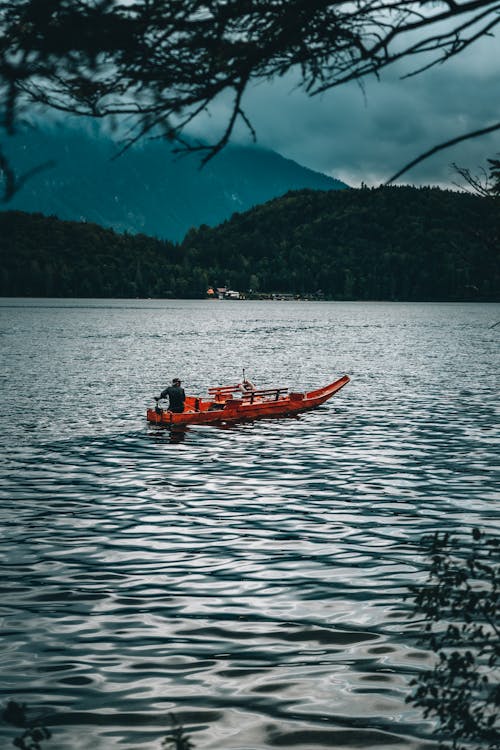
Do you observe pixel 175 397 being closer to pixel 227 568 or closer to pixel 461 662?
pixel 227 568

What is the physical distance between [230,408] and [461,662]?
2705 cm

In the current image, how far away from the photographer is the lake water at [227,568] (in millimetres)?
9641

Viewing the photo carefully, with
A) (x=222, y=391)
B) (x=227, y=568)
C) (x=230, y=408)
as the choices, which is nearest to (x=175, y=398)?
(x=230, y=408)

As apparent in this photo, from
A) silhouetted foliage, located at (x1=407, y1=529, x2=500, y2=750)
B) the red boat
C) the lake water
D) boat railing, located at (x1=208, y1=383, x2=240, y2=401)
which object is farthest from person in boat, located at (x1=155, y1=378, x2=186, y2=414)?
silhouetted foliage, located at (x1=407, y1=529, x2=500, y2=750)

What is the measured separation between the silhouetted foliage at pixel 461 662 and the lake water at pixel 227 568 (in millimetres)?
664

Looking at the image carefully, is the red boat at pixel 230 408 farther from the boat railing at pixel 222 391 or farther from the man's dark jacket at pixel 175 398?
the man's dark jacket at pixel 175 398

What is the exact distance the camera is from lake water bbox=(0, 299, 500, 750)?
9641 millimetres

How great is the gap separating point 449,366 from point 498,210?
56.4 m

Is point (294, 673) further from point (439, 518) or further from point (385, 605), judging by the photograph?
point (439, 518)

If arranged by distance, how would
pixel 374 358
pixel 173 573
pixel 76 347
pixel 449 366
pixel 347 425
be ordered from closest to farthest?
pixel 173 573 → pixel 347 425 → pixel 449 366 → pixel 374 358 → pixel 76 347

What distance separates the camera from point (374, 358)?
7594 centimetres

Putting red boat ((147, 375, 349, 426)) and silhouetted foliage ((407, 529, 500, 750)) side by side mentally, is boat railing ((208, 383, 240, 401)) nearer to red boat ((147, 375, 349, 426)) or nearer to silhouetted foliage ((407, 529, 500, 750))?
red boat ((147, 375, 349, 426))

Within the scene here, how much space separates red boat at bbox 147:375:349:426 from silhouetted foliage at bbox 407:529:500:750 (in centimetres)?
1821

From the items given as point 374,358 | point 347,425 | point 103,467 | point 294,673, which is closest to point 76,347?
point 374,358
